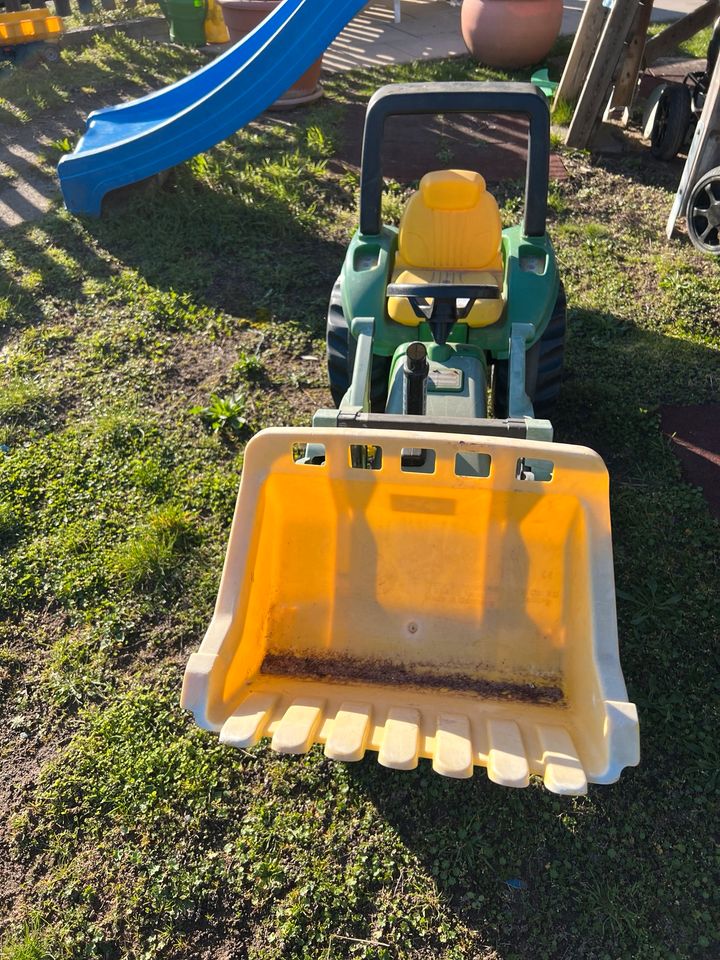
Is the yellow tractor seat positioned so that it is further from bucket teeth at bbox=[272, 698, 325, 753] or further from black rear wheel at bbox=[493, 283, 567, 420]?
bucket teeth at bbox=[272, 698, 325, 753]

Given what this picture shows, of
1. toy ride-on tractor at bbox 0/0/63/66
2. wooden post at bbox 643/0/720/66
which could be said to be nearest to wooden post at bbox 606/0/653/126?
wooden post at bbox 643/0/720/66

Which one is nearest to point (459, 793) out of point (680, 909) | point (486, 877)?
point (486, 877)

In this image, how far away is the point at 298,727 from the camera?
183 cm

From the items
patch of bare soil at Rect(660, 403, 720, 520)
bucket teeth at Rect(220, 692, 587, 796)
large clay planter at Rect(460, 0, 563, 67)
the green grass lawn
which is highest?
large clay planter at Rect(460, 0, 563, 67)

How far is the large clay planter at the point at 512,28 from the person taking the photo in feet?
23.3

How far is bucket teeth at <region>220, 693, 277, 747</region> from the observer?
5.80 ft

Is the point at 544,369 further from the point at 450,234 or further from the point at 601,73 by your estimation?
the point at 601,73

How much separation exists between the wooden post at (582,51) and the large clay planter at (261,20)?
7.11ft

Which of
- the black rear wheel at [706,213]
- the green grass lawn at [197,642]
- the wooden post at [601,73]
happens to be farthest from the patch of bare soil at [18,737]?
the wooden post at [601,73]

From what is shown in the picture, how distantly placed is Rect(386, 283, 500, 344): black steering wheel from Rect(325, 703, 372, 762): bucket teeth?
130 cm

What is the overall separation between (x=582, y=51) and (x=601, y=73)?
63 cm

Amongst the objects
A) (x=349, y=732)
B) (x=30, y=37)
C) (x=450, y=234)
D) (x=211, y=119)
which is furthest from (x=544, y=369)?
(x=30, y=37)

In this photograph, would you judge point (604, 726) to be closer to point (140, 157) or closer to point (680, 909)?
point (680, 909)

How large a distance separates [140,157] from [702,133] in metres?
3.63
